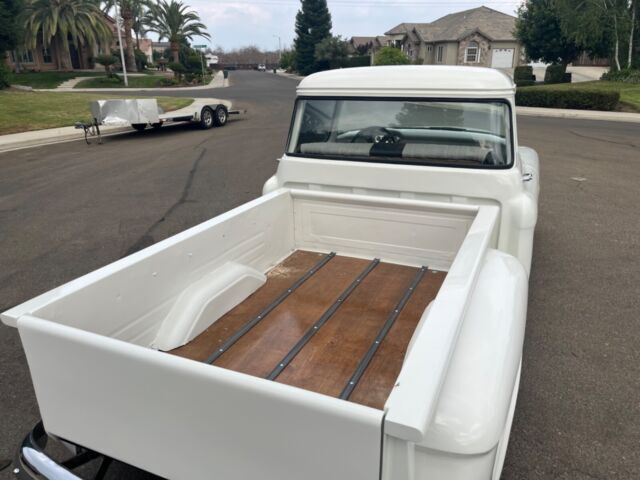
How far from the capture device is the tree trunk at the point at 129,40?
146ft

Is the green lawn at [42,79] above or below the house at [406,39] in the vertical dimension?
below

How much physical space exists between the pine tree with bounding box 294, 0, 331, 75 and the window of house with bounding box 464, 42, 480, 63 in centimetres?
1694

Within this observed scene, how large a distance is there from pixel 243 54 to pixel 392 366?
133558mm

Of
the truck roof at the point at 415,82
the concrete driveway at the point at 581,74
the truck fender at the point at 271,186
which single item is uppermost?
the concrete driveway at the point at 581,74

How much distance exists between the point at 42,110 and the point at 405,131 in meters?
19.2

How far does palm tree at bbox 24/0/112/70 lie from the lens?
1449 inches

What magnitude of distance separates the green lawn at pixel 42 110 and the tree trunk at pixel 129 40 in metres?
25.5

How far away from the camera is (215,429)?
1620mm

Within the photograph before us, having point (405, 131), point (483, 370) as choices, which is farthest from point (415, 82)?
point (483, 370)

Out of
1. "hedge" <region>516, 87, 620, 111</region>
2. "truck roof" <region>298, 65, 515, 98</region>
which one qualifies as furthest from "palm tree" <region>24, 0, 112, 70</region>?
"truck roof" <region>298, 65, 515, 98</region>

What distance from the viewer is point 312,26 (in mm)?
55375

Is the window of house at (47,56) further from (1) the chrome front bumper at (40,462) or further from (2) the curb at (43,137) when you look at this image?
(1) the chrome front bumper at (40,462)

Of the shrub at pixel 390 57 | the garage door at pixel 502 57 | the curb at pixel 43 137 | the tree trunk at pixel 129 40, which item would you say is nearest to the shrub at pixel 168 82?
the tree trunk at pixel 129 40

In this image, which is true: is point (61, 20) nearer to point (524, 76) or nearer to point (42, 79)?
point (42, 79)
